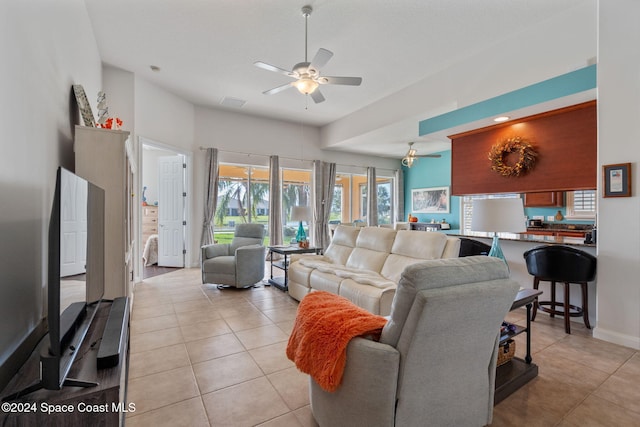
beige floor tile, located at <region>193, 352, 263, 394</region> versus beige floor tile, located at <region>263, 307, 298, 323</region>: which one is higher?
beige floor tile, located at <region>263, 307, 298, 323</region>

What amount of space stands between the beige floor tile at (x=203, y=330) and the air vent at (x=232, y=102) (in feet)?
13.7

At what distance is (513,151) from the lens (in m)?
4.11

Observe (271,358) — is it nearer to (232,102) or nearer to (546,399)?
(546,399)

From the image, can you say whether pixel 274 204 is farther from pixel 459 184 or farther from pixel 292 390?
pixel 292 390

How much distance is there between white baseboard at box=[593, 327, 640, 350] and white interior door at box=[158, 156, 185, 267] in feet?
20.8

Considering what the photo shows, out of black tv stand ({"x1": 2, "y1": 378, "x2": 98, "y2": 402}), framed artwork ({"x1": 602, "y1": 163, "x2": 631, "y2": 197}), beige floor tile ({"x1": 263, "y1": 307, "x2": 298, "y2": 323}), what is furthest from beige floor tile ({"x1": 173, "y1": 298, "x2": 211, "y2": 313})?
framed artwork ({"x1": 602, "y1": 163, "x2": 631, "y2": 197})

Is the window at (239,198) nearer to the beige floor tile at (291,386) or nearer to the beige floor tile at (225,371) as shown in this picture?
the beige floor tile at (225,371)

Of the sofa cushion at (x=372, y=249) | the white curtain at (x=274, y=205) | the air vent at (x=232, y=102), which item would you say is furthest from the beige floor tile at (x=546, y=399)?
the air vent at (x=232, y=102)

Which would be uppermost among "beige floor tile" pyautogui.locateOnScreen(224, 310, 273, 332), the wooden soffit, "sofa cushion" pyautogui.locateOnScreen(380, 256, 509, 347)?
the wooden soffit

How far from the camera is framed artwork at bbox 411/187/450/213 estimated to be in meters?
8.55

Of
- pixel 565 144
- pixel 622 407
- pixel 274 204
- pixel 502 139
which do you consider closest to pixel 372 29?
pixel 502 139

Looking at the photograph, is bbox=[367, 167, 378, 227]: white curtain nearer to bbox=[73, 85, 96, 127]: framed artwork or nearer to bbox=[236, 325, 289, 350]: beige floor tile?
bbox=[236, 325, 289, 350]: beige floor tile

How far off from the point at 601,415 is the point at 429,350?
1.40m

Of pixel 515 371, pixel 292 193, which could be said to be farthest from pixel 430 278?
pixel 292 193
